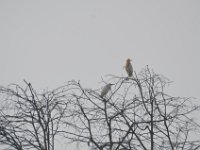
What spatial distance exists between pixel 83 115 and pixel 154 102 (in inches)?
44.2

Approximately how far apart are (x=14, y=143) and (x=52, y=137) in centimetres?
55

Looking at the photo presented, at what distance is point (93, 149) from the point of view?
4.61m

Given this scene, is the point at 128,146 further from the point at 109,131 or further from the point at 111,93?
the point at 111,93

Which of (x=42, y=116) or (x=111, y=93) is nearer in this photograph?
(x=42, y=116)

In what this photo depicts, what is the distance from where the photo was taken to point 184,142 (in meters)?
4.82

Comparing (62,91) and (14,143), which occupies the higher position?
(62,91)

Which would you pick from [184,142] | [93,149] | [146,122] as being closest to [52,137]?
[93,149]

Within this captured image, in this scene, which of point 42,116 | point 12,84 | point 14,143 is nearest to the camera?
point 14,143

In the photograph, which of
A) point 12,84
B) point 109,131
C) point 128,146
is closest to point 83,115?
point 109,131

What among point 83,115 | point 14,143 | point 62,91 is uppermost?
point 62,91

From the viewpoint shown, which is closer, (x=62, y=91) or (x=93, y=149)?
(x=93, y=149)

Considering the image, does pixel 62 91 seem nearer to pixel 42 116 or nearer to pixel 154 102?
pixel 42 116

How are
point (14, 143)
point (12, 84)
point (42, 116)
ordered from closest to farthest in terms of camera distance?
1. point (14, 143)
2. point (42, 116)
3. point (12, 84)

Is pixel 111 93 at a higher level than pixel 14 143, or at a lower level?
higher
